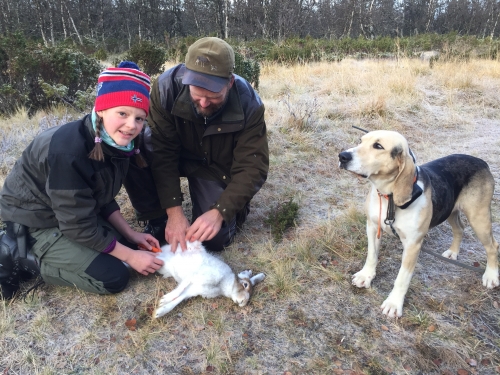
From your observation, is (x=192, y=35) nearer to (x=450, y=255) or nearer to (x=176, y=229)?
(x=176, y=229)

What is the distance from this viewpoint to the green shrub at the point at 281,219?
3.58 m

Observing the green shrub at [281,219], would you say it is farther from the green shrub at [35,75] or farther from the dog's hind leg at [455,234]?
the green shrub at [35,75]

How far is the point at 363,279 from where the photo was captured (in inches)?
113

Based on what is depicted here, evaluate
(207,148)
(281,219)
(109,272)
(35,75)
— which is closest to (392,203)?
(281,219)

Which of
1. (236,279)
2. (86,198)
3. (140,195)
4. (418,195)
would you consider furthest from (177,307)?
(418,195)

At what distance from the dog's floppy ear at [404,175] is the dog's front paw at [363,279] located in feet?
2.59

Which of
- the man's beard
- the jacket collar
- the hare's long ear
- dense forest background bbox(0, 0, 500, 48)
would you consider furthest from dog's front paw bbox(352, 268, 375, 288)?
dense forest background bbox(0, 0, 500, 48)

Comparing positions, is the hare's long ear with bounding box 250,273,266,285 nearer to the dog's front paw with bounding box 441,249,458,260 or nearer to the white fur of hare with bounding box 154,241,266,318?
the white fur of hare with bounding box 154,241,266,318

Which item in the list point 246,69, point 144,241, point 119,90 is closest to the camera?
point 119,90

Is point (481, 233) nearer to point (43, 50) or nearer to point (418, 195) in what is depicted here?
point (418, 195)

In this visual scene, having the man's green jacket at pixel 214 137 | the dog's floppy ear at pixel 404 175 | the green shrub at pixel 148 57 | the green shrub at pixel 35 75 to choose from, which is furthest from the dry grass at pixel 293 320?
the green shrub at pixel 148 57

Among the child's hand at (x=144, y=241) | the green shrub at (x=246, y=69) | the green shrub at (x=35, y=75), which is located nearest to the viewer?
the child's hand at (x=144, y=241)

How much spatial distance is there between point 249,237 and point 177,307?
111 cm

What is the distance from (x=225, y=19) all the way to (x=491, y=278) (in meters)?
24.0
